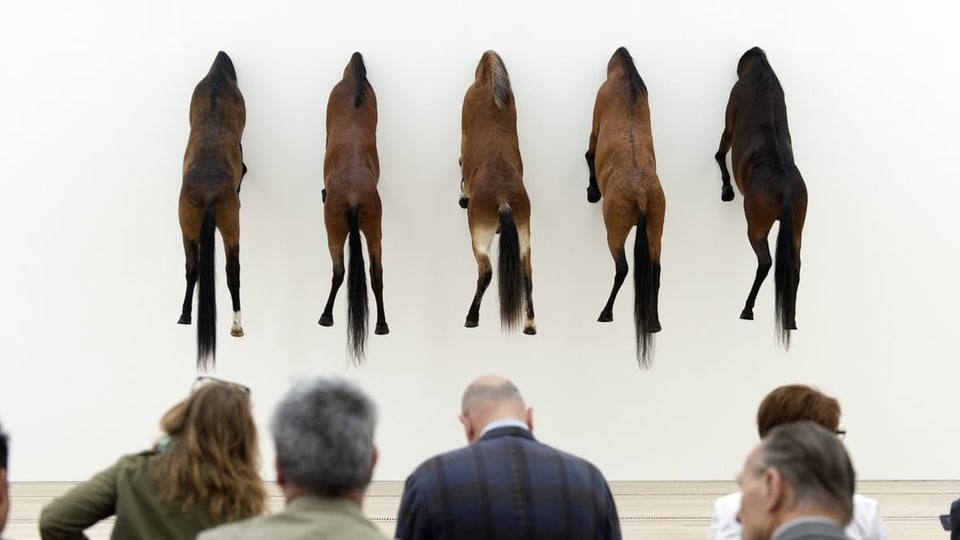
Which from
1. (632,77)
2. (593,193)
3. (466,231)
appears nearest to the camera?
(632,77)

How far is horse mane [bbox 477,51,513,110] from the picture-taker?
536 centimetres

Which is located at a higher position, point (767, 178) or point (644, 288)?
point (767, 178)

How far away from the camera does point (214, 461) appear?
239 centimetres

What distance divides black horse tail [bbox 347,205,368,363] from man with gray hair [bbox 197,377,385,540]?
3.30 meters

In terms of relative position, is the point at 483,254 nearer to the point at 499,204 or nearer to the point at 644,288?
the point at 499,204

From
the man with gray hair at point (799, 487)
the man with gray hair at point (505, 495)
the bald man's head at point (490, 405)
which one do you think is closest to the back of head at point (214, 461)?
the man with gray hair at point (505, 495)

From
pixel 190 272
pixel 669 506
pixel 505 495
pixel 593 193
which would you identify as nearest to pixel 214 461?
pixel 505 495

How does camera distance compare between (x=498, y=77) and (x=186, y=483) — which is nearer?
(x=186, y=483)

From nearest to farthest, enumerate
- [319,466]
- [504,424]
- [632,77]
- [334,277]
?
[319,466] → [504,424] → [334,277] → [632,77]

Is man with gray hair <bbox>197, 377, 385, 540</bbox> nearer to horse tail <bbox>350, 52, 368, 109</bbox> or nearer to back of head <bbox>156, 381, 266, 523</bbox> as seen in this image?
back of head <bbox>156, 381, 266, 523</bbox>

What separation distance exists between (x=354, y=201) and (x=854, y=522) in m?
3.03

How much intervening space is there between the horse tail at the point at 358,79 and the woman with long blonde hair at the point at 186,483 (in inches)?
123

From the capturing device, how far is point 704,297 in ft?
18.5

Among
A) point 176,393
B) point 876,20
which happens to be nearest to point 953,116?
point 876,20
